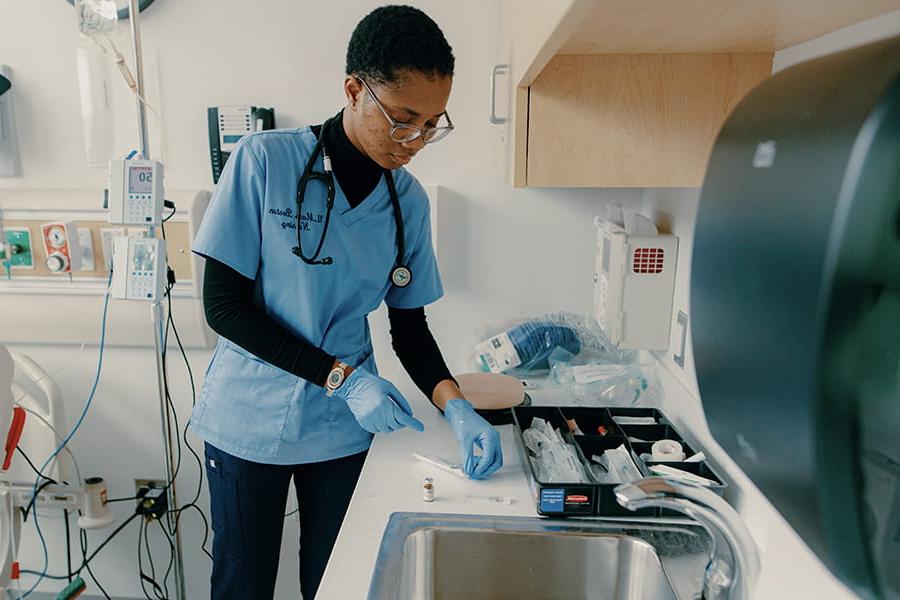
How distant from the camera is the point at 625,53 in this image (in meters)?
1.23

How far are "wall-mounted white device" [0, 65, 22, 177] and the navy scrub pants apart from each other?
48.5 inches

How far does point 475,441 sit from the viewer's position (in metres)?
1.30

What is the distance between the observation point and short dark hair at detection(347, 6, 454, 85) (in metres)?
1.12

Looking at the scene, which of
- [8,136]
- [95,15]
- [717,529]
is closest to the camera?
[717,529]

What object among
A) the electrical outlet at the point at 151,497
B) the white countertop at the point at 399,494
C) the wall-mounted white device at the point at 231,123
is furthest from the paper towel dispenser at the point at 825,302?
the electrical outlet at the point at 151,497

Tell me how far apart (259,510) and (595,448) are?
714 millimetres

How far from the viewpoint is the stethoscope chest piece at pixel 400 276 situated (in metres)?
1.43

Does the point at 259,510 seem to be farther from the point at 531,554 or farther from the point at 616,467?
the point at 616,467

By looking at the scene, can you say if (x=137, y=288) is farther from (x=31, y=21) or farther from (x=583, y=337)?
(x=583, y=337)

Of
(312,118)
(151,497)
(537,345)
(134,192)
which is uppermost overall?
(312,118)

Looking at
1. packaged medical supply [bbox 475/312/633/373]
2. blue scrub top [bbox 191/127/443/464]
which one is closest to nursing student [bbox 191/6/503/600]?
blue scrub top [bbox 191/127/443/464]

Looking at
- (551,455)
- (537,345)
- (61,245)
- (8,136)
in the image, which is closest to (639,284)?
(537,345)

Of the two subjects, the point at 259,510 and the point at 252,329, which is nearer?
the point at 252,329

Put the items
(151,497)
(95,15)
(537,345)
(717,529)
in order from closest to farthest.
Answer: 1. (717,529)
2. (95,15)
3. (537,345)
4. (151,497)
